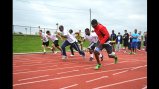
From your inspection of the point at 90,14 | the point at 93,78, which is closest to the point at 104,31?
the point at 93,78

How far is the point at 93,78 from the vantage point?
22.9 feet

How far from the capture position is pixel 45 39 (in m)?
16.9

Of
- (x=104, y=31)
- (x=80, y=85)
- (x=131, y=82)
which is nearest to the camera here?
(x=80, y=85)

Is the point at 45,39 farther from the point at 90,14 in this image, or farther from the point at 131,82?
the point at 90,14

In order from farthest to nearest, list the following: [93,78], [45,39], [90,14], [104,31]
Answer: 1. [90,14]
2. [45,39]
3. [104,31]
4. [93,78]
